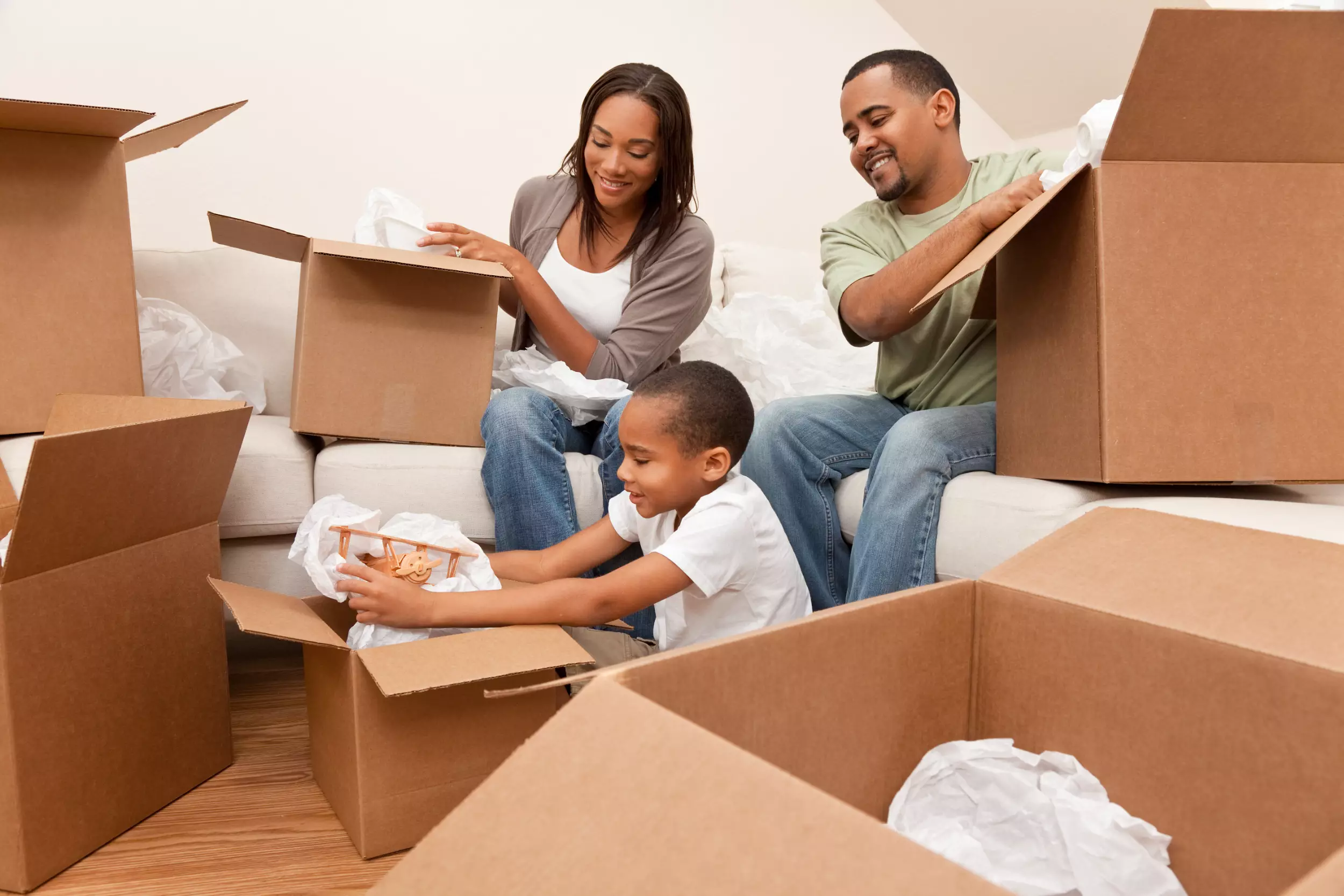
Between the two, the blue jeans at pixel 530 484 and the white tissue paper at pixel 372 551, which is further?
the blue jeans at pixel 530 484

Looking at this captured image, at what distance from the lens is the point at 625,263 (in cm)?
180

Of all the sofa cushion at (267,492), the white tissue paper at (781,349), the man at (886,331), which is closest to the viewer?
the man at (886,331)

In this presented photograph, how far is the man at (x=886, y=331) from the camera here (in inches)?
52.3

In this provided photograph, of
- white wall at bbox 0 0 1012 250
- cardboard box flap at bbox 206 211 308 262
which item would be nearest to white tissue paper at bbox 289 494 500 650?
cardboard box flap at bbox 206 211 308 262

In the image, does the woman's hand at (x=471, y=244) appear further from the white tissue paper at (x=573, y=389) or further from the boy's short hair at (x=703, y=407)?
the boy's short hair at (x=703, y=407)

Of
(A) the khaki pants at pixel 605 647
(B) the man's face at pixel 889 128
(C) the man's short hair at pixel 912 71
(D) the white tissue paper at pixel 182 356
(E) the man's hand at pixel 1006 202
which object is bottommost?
(A) the khaki pants at pixel 605 647

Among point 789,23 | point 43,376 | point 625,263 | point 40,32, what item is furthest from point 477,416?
point 789,23

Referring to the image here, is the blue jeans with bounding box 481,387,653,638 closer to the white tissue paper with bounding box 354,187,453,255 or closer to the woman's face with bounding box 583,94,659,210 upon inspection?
the white tissue paper with bounding box 354,187,453,255

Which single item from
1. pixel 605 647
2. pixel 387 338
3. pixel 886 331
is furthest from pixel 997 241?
pixel 387 338

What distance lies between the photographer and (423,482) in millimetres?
1482

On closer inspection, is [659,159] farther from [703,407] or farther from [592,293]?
[703,407]

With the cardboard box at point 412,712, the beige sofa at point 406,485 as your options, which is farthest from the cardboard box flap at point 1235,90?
the cardboard box at point 412,712

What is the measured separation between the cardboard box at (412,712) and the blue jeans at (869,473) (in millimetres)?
461

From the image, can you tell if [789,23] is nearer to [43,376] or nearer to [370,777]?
[43,376]
